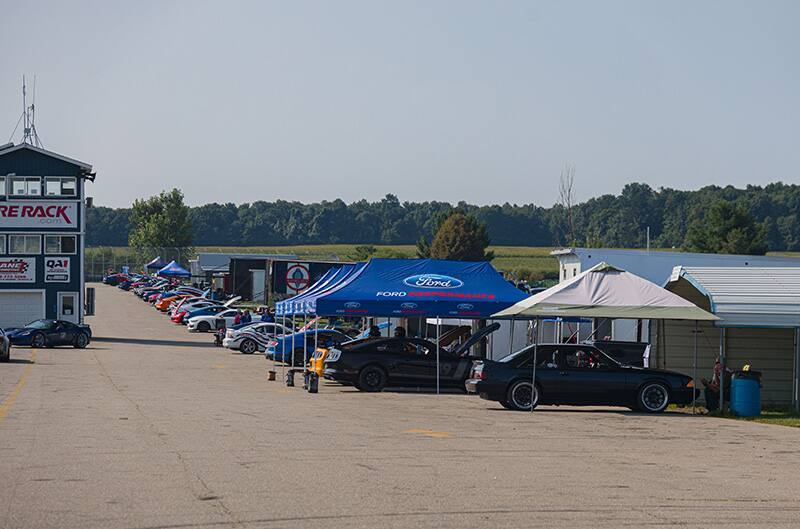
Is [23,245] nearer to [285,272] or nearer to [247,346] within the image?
[285,272]

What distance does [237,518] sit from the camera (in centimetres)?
939

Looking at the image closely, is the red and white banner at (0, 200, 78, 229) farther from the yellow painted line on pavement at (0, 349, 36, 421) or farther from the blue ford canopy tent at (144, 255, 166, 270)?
the blue ford canopy tent at (144, 255, 166, 270)

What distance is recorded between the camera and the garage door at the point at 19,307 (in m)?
58.5

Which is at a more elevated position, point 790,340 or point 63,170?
point 63,170

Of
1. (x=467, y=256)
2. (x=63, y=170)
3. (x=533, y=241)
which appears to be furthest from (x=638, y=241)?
(x=63, y=170)

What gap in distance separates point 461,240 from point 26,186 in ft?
237

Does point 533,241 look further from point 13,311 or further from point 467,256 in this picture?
point 13,311

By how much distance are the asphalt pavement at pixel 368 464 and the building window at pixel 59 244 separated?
35569 millimetres

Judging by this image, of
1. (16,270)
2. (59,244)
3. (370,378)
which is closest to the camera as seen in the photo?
(370,378)

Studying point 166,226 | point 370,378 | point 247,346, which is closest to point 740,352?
point 370,378

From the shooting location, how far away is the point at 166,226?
154 m

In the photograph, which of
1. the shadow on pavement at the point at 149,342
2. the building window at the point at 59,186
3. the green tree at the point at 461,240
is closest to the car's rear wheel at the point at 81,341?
the shadow on pavement at the point at 149,342

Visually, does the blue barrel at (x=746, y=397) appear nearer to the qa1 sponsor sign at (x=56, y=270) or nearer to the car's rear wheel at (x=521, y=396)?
the car's rear wheel at (x=521, y=396)

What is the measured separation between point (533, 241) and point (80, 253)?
434ft
